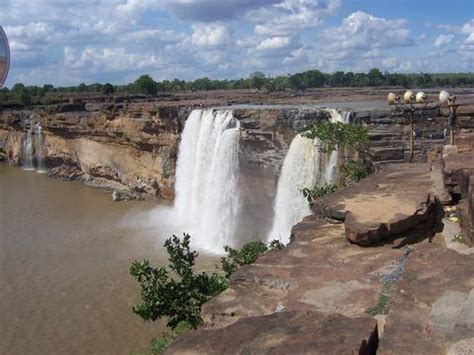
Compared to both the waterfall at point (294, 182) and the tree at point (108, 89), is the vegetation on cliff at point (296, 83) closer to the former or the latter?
the tree at point (108, 89)

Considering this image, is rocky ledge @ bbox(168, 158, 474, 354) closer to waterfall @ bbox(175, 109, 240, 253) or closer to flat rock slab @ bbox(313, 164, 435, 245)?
flat rock slab @ bbox(313, 164, 435, 245)

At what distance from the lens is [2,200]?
2738 cm

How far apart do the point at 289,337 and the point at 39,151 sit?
3408 centimetres

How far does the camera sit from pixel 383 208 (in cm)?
727

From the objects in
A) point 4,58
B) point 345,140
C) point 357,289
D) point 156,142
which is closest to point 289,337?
point 357,289

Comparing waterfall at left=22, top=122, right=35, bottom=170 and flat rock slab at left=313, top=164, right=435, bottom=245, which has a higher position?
flat rock slab at left=313, top=164, right=435, bottom=245

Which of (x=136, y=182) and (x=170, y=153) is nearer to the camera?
(x=170, y=153)

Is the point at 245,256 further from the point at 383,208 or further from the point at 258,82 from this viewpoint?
the point at 258,82

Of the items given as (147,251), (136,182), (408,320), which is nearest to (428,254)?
(408,320)

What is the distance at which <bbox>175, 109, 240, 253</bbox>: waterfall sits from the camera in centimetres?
2033

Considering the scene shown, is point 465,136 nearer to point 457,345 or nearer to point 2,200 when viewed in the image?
point 457,345

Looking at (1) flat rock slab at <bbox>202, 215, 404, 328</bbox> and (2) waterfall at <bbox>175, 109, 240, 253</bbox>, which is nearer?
(1) flat rock slab at <bbox>202, 215, 404, 328</bbox>

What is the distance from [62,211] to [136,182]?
4.32 metres

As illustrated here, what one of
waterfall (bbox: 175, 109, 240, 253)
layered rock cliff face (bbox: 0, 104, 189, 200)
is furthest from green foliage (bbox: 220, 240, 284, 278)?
layered rock cliff face (bbox: 0, 104, 189, 200)
